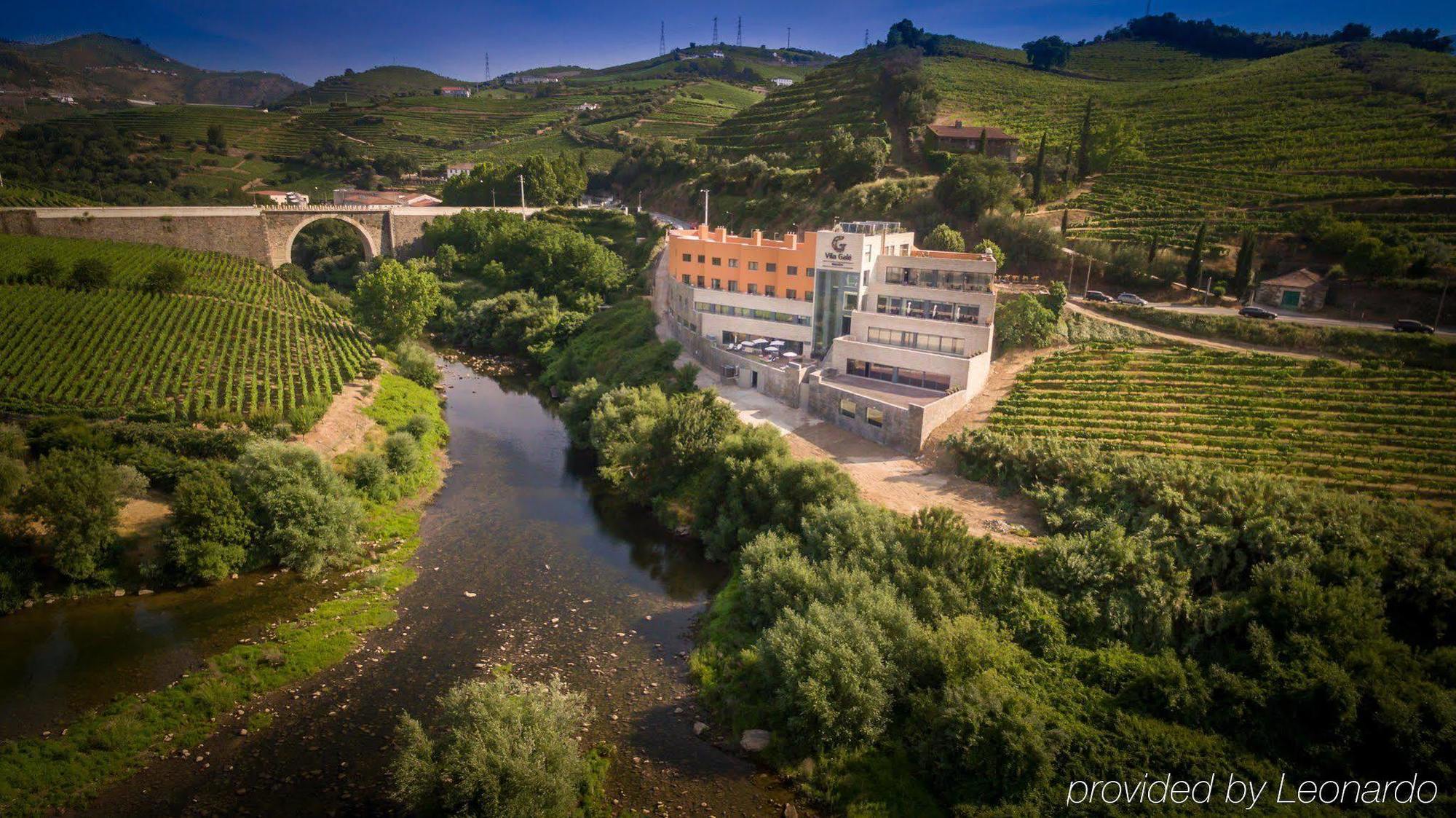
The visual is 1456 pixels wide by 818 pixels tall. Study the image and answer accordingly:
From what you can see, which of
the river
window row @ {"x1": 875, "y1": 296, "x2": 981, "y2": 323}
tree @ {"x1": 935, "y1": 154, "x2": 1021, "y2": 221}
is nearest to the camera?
the river

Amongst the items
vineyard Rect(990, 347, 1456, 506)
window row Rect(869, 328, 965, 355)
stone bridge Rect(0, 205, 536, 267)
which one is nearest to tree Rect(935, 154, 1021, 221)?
window row Rect(869, 328, 965, 355)

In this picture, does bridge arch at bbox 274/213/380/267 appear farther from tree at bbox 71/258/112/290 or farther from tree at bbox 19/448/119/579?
tree at bbox 19/448/119/579

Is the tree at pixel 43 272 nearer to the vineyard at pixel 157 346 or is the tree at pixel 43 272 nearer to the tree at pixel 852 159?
the vineyard at pixel 157 346

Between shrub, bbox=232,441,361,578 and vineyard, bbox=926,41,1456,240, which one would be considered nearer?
shrub, bbox=232,441,361,578

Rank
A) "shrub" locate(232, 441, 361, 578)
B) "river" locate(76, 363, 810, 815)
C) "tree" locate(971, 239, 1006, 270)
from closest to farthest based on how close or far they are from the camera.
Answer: "river" locate(76, 363, 810, 815), "shrub" locate(232, 441, 361, 578), "tree" locate(971, 239, 1006, 270)

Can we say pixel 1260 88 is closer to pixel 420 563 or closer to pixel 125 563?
pixel 420 563

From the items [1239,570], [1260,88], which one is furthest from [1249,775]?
[1260,88]

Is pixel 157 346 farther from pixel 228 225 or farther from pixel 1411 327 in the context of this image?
pixel 1411 327

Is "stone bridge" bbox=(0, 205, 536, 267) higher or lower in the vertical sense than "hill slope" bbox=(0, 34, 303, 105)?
lower
